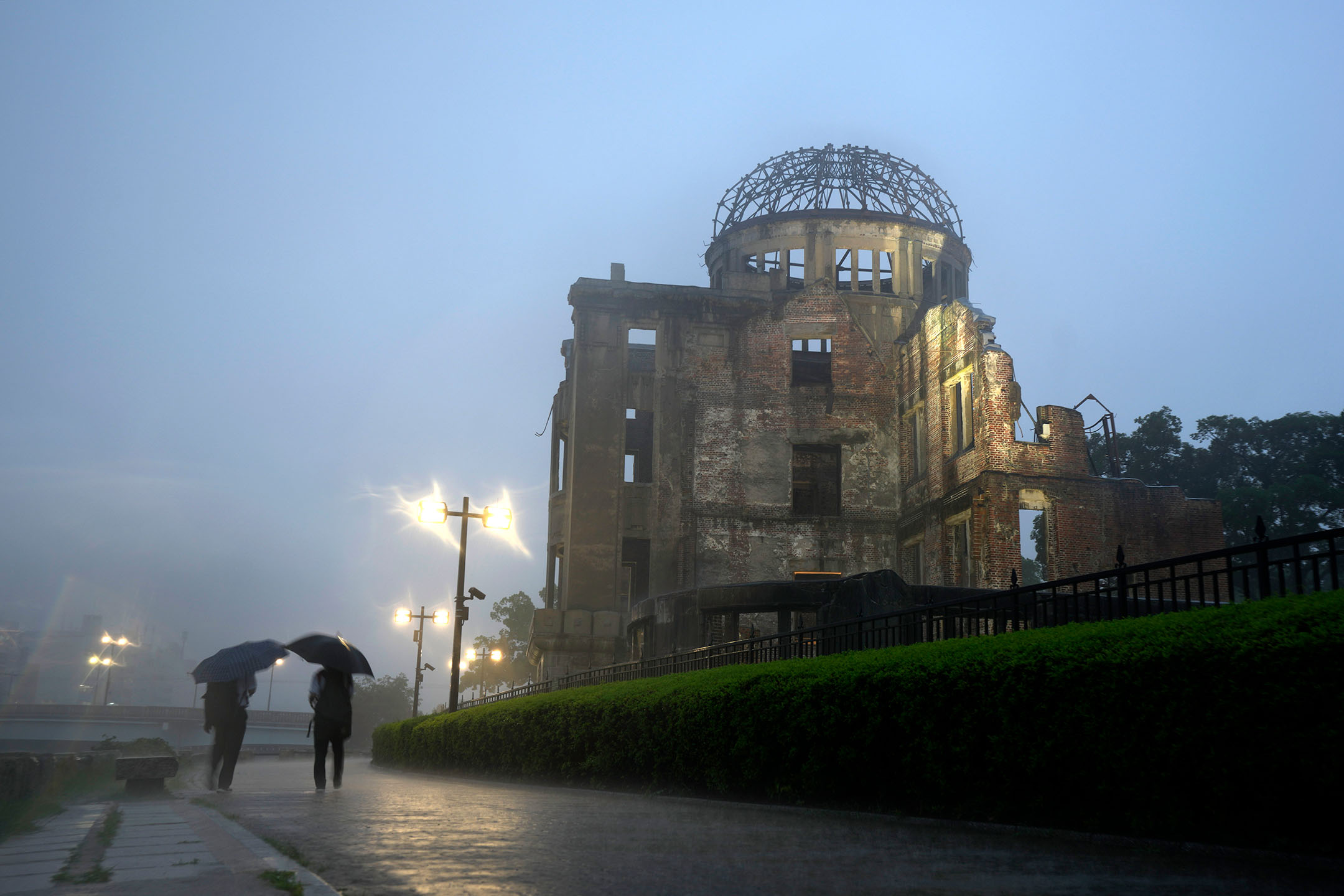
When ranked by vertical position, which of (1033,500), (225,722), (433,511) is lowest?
(225,722)

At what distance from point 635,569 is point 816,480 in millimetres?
7571

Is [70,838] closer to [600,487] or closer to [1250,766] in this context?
[1250,766]

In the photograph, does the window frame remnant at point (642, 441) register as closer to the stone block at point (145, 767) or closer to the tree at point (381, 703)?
the stone block at point (145, 767)

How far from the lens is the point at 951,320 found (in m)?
33.9

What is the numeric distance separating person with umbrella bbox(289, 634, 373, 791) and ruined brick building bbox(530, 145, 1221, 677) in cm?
1987

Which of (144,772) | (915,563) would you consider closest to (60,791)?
(144,772)

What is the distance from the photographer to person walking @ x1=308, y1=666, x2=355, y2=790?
11562mm

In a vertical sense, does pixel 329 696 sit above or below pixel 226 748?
above

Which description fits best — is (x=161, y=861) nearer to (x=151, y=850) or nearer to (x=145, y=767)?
(x=151, y=850)

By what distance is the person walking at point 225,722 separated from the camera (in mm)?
12070

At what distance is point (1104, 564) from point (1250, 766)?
85.0ft

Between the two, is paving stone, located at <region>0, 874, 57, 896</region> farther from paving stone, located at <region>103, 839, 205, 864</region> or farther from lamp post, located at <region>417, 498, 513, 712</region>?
lamp post, located at <region>417, 498, 513, 712</region>

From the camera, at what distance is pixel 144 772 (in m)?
11.5

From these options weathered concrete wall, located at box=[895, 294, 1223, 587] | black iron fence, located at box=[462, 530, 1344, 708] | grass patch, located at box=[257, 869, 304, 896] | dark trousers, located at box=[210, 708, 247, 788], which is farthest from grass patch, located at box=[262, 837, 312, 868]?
weathered concrete wall, located at box=[895, 294, 1223, 587]
